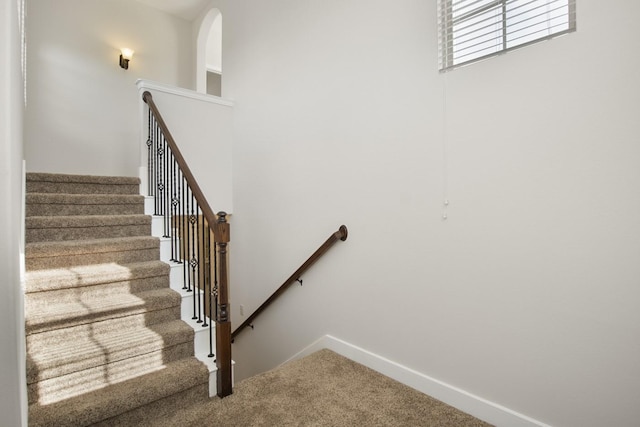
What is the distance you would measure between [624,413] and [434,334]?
888 mm

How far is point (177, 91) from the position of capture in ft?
12.2

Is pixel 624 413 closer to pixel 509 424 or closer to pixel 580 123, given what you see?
pixel 509 424

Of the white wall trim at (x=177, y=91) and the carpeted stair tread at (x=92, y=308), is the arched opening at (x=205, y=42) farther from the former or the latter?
the carpeted stair tread at (x=92, y=308)

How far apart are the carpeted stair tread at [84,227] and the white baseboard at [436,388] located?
73.8 inches

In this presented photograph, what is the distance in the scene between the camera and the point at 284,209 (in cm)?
331

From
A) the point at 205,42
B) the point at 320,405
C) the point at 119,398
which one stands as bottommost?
the point at 320,405

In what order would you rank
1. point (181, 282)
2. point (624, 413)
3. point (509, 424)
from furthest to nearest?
point (181, 282)
point (509, 424)
point (624, 413)

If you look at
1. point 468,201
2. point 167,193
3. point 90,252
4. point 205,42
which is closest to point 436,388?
point 468,201

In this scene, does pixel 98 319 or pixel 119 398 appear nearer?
pixel 119 398

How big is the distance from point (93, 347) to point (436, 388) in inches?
A: 80.4

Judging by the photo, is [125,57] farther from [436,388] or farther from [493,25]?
[436,388]

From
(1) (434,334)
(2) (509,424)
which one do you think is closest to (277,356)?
(1) (434,334)

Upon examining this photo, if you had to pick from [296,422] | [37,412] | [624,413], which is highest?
[624,413]

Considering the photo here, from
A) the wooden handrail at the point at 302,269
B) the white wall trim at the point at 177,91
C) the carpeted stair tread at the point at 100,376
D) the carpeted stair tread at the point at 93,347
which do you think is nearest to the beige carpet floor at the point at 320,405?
the carpeted stair tread at the point at 100,376
